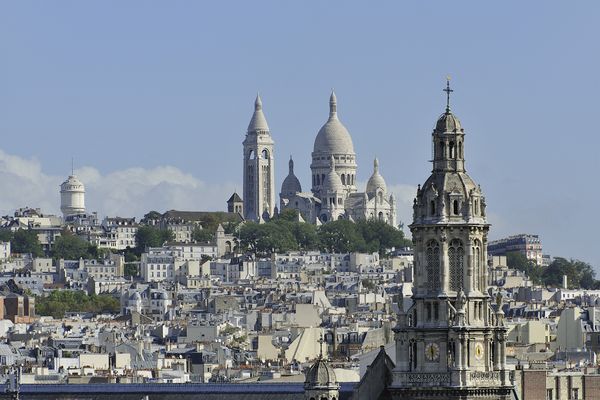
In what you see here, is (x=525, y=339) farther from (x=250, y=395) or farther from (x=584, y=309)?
(x=250, y=395)

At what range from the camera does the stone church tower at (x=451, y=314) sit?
70.2 meters

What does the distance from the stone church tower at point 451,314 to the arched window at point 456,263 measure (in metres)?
0.02

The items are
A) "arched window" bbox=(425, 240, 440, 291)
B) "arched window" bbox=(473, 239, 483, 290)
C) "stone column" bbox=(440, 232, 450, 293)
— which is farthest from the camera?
"arched window" bbox=(425, 240, 440, 291)

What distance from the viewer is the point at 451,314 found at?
70.2 m

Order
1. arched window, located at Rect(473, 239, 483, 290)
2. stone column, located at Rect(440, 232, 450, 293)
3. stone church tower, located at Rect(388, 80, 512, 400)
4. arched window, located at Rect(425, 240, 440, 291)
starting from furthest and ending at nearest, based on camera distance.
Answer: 1. arched window, located at Rect(425, 240, 440, 291)
2. arched window, located at Rect(473, 239, 483, 290)
3. stone column, located at Rect(440, 232, 450, 293)
4. stone church tower, located at Rect(388, 80, 512, 400)

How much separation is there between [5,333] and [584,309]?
88.5 ft

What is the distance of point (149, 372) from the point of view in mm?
112000

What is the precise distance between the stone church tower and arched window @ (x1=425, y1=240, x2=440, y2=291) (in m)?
0.02

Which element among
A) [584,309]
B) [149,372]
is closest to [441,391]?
[149,372]

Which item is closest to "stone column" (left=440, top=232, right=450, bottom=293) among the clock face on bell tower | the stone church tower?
the stone church tower

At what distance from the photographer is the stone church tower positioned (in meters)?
70.2

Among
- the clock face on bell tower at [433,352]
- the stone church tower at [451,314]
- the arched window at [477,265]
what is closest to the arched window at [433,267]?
the stone church tower at [451,314]

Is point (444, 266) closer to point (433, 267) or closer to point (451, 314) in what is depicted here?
point (433, 267)

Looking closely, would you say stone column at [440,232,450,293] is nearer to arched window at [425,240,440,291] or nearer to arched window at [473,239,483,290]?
arched window at [425,240,440,291]
